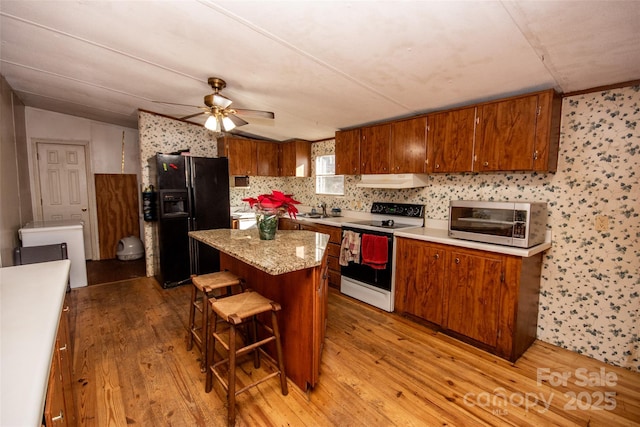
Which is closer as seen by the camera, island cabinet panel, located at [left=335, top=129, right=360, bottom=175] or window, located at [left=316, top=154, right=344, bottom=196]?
island cabinet panel, located at [left=335, top=129, right=360, bottom=175]

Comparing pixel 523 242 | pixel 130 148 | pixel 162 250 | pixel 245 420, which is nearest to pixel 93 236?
pixel 130 148

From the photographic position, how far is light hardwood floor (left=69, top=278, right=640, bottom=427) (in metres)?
1.77

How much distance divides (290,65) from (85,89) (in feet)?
9.35

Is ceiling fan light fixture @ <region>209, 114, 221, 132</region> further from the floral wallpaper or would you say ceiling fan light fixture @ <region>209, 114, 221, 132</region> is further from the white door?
the white door

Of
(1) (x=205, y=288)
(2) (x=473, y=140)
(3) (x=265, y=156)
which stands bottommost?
(1) (x=205, y=288)

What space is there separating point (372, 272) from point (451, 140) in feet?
5.30

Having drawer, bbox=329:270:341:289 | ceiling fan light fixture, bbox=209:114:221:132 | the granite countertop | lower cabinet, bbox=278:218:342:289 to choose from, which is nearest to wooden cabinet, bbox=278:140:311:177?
lower cabinet, bbox=278:218:342:289

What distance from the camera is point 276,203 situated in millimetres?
2160

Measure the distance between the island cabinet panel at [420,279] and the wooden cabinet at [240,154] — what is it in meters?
2.98

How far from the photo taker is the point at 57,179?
4941 mm

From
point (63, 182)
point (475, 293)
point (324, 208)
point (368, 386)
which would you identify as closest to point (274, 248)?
point (368, 386)

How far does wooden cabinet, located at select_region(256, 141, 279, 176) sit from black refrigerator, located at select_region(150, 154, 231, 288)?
86 centimetres

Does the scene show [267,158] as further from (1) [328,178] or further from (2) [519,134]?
(2) [519,134]

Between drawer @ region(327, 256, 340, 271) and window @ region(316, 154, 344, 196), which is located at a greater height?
window @ region(316, 154, 344, 196)
